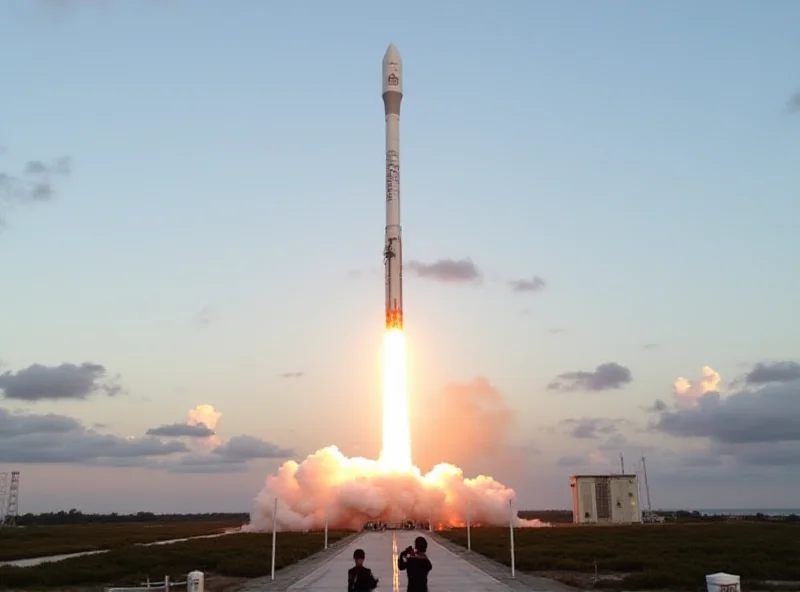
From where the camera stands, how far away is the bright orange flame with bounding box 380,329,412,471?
212 feet

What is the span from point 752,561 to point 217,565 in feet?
83.9

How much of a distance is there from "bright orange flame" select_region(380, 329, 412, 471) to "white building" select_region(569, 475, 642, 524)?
31.6 m

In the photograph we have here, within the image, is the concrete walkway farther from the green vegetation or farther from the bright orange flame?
the bright orange flame

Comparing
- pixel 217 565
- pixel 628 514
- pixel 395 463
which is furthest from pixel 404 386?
pixel 628 514

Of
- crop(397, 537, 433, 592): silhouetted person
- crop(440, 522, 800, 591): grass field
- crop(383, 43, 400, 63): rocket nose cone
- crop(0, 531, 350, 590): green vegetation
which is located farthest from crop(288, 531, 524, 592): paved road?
crop(383, 43, 400, 63): rocket nose cone

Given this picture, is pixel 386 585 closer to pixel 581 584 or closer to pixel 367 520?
pixel 581 584

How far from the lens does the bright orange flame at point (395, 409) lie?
64.5 meters

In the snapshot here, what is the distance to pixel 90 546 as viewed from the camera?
65.4m

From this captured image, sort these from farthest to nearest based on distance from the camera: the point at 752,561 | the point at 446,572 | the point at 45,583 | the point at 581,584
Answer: the point at 752,561
the point at 45,583
the point at 446,572
the point at 581,584

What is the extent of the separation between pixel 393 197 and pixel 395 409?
696 inches

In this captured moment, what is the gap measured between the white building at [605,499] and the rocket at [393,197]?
43.2m

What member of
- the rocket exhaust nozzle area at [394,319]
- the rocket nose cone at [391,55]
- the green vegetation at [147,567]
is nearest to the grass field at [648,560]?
the green vegetation at [147,567]

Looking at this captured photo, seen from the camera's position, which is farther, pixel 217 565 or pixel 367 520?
pixel 367 520

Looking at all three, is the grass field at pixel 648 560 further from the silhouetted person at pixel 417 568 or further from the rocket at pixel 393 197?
the rocket at pixel 393 197
